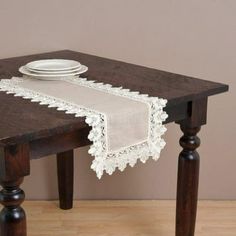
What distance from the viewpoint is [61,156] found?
2344 mm

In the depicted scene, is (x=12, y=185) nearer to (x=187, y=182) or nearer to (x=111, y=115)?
(x=111, y=115)

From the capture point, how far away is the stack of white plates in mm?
1834

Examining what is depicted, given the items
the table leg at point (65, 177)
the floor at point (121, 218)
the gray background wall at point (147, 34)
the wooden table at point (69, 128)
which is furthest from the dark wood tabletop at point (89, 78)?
the floor at point (121, 218)

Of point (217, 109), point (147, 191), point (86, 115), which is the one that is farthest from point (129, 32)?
point (86, 115)

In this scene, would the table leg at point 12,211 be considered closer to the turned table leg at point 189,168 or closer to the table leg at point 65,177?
the turned table leg at point 189,168

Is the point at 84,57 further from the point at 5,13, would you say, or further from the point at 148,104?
the point at 148,104

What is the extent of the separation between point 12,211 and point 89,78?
23.6 inches

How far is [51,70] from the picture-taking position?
6.03 feet

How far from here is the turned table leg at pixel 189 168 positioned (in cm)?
180

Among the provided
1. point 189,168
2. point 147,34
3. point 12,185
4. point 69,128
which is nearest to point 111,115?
point 69,128

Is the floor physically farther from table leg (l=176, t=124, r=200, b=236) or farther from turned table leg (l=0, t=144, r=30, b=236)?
turned table leg (l=0, t=144, r=30, b=236)

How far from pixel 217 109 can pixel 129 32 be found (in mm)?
485

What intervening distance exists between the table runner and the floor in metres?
0.68

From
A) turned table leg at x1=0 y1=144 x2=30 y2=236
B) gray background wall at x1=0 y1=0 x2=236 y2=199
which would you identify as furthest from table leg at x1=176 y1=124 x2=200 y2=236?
turned table leg at x1=0 y1=144 x2=30 y2=236
